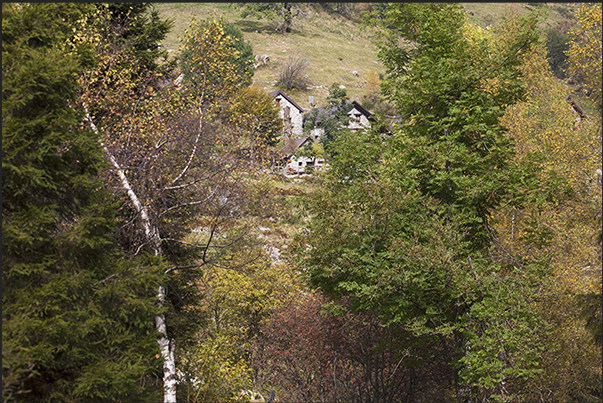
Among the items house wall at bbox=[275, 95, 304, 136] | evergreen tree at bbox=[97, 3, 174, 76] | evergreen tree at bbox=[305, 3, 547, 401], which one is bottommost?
house wall at bbox=[275, 95, 304, 136]

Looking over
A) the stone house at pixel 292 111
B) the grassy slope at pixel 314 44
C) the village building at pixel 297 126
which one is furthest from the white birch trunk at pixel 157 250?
the grassy slope at pixel 314 44

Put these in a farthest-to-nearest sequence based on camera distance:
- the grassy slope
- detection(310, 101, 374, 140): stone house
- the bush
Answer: the grassy slope, the bush, detection(310, 101, 374, 140): stone house

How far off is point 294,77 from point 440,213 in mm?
63926

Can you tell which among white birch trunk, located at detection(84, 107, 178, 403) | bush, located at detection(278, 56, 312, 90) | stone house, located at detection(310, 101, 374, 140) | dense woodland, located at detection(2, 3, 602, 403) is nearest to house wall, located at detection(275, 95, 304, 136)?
stone house, located at detection(310, 101, 374, 140)

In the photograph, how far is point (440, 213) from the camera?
1322cm

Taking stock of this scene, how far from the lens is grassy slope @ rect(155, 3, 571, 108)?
251ft

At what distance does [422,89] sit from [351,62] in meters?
78.6

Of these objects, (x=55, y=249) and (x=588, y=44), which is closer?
(x=55, y=249)

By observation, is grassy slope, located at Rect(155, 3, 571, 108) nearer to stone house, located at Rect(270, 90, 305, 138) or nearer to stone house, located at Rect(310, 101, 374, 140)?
stone house, located at Rect(270, 90, 305, 138)

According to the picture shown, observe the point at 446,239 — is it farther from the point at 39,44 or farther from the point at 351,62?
the point at 351,62

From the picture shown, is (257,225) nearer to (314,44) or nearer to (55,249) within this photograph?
(55,249)

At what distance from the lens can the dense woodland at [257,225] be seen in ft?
21.1

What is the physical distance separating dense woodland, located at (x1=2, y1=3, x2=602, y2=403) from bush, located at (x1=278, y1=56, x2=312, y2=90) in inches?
2238

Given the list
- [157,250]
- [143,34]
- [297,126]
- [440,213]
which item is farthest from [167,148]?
[297,126]
